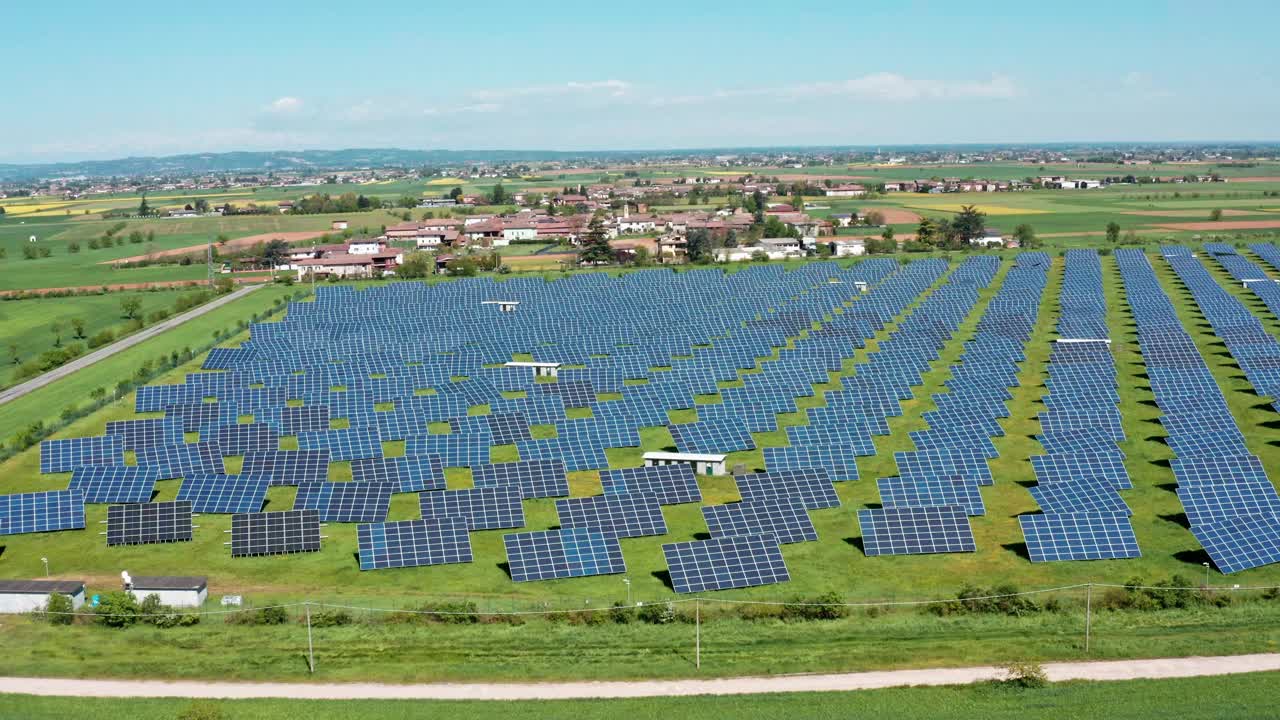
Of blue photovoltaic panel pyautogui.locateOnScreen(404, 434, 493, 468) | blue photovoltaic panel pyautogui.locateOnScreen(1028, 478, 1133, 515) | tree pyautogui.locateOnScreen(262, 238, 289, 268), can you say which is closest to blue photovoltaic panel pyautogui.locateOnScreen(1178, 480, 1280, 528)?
blue photovoltaic panel pyautogui.locateOnScreen(1028, 478, 1133, 515)

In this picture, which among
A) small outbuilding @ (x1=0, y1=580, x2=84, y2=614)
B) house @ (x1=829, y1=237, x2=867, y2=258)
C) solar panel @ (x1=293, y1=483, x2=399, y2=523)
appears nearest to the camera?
small outbuilding @ (x1=0, y1=580, x2=84, y2=614)

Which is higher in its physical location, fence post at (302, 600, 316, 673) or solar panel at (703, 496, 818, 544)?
solar panel at (703, 496, 818, 544)

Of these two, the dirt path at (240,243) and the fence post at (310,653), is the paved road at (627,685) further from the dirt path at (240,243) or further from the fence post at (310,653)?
the dirt path at (240,243)

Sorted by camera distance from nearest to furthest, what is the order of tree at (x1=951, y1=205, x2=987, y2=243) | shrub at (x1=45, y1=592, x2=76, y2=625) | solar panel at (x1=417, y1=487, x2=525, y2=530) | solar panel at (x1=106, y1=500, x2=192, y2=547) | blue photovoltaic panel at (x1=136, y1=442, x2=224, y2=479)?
shrub at (x1=45, y1=592, x2=76, y2=625), solar panel at (x1=106, y1=500, x2=192, y2=547), solar panel at (x1=417, y1=487, x2=525, y2=530), blue photovoltaic panel at (x1=136, y1=442, x2=224, y2=479), tree at (x1=951, y1=205, x2=987, y2=243)

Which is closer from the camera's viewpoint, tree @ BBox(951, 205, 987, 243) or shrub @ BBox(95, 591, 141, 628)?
shrub @ BBox(95, 591, 141, 628)

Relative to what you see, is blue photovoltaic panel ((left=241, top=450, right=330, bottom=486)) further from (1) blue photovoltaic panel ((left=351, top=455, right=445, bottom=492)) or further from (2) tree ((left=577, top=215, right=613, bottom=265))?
(2) tree ((left=577, top=215, right=613, bottom=265))

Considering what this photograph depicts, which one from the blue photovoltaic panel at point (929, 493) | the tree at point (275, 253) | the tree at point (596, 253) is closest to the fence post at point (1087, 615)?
the blue photovoltaic panel at point (929, 493)

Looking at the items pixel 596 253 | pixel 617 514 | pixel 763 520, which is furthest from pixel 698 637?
pixel 596 253
